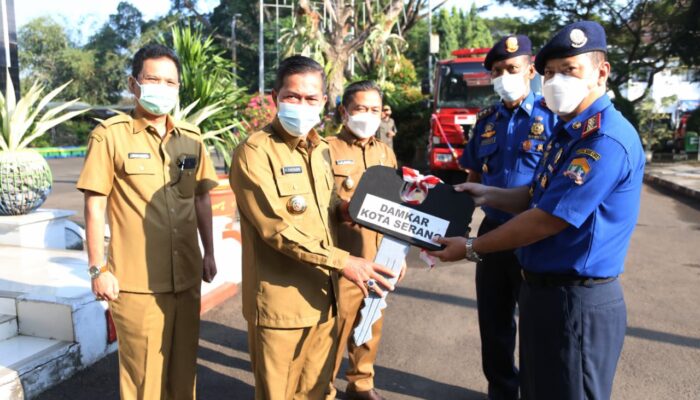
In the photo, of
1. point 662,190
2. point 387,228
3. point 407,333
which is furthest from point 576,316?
point 662,190

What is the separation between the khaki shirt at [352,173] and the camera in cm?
291

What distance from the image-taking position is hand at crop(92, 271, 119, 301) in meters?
2.21

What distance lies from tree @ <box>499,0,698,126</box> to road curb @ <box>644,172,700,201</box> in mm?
5895

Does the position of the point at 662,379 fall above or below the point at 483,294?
below

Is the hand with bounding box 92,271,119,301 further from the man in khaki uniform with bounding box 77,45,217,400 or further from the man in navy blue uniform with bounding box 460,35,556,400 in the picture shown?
the man in navy blue uniform with bounding box 460,35,556,400

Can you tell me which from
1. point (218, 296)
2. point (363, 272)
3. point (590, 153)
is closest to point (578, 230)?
point (590, 153)

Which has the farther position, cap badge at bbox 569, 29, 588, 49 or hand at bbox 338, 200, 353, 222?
hand at bbox 338, 200, 353, 222

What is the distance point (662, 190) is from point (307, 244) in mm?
12373

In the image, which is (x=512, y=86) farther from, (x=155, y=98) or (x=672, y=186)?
(x=672, y=186)

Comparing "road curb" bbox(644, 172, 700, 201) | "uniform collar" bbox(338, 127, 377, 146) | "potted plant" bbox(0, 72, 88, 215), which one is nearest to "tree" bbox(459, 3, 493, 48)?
"road curb" bbox(644, 172, 700, 201)

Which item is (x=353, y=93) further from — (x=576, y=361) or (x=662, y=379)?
(x=662, y=379)

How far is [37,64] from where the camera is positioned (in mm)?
47375

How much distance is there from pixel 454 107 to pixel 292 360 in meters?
9.07

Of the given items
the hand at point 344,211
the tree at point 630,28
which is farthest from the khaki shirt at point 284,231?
the tree at point 630,28
